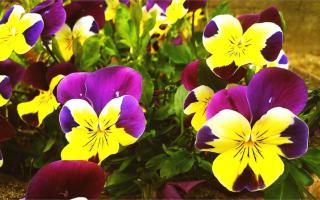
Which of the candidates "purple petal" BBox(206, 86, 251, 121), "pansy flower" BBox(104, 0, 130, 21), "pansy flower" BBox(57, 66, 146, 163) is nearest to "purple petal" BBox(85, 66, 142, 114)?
"pansy flower" BBox(57, 66, 146, 163)

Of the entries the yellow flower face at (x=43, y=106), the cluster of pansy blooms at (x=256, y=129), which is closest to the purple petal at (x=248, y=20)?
the cluster of pansy blooms at (x=256, y=129)

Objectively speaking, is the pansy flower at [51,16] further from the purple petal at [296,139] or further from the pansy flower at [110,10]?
the purple petal at [296,139]

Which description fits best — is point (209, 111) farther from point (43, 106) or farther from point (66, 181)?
point (43, 106)

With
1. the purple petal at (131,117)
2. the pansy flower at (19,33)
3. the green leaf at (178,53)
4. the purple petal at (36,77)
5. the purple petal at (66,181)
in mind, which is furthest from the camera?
the green leaf at (178,53)

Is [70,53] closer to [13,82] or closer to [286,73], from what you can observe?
[13,82]

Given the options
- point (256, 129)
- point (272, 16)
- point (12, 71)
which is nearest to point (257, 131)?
point (256, 129)
